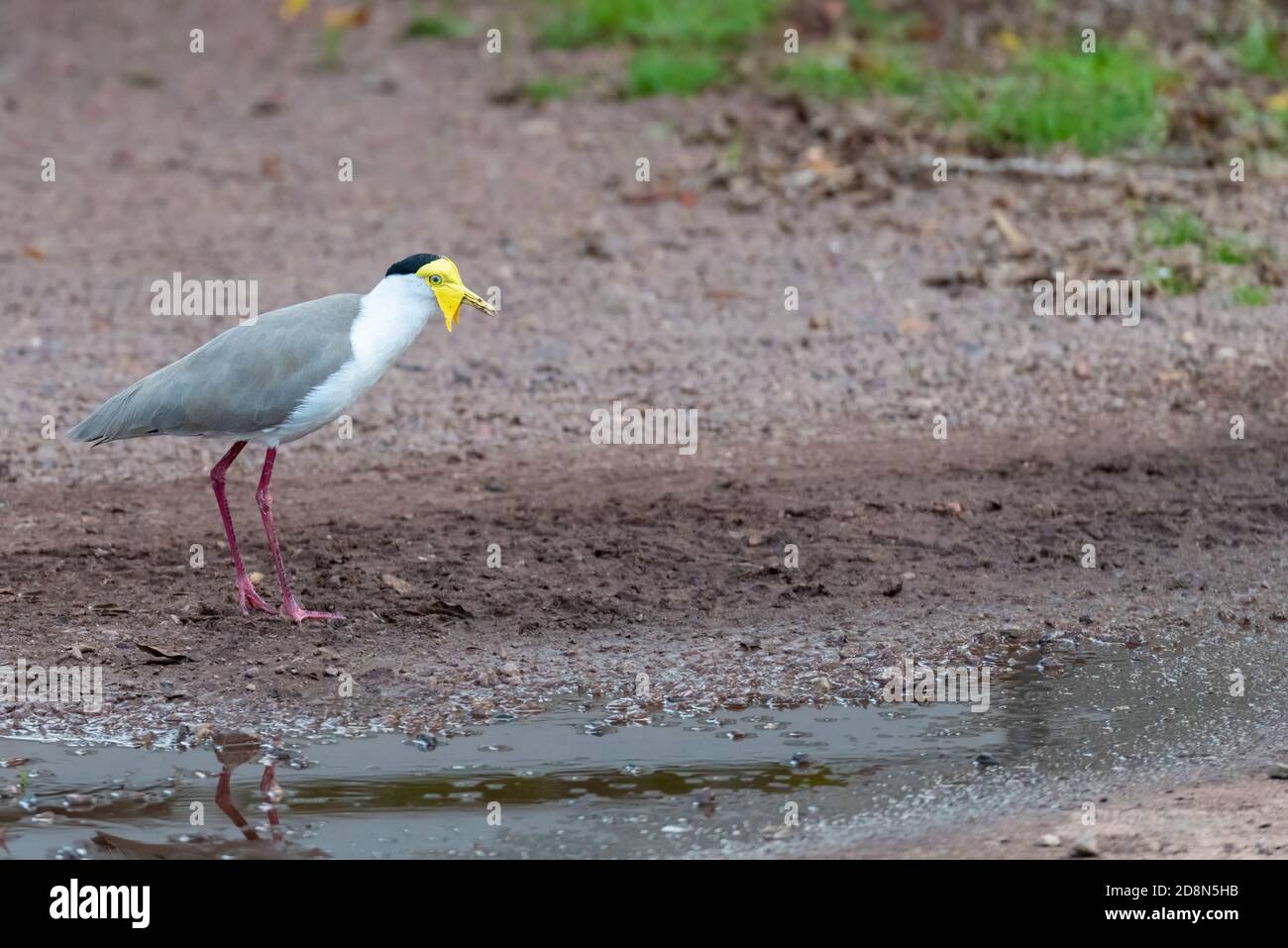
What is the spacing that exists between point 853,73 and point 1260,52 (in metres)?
3.10

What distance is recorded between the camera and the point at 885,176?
11164mm

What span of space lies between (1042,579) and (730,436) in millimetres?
2085

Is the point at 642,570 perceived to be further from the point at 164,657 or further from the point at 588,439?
the point at 164,657

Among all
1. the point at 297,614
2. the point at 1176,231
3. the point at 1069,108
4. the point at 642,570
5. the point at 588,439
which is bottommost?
the point at 297,614

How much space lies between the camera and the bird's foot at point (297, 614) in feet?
20.8

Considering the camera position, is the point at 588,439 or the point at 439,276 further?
the point at 588,439

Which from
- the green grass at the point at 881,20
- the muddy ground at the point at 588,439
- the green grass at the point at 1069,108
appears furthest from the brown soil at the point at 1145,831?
the green grass at the point at 881,20

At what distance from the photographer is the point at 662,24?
47.2ft

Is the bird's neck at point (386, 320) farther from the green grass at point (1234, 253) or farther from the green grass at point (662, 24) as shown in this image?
the green grass at point (662, 24)

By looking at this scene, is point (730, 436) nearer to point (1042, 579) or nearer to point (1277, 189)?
point (1042, 579)

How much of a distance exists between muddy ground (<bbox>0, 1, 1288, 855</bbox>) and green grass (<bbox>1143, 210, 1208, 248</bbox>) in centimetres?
32

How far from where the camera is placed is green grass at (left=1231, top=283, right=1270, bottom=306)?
9.37m

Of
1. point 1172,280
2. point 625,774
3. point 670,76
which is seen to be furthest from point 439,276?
point 670,76

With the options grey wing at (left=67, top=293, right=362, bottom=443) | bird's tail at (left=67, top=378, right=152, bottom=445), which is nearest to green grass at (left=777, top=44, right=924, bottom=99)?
grey wing at (left=67, top=293, right=362, bottom=443)
